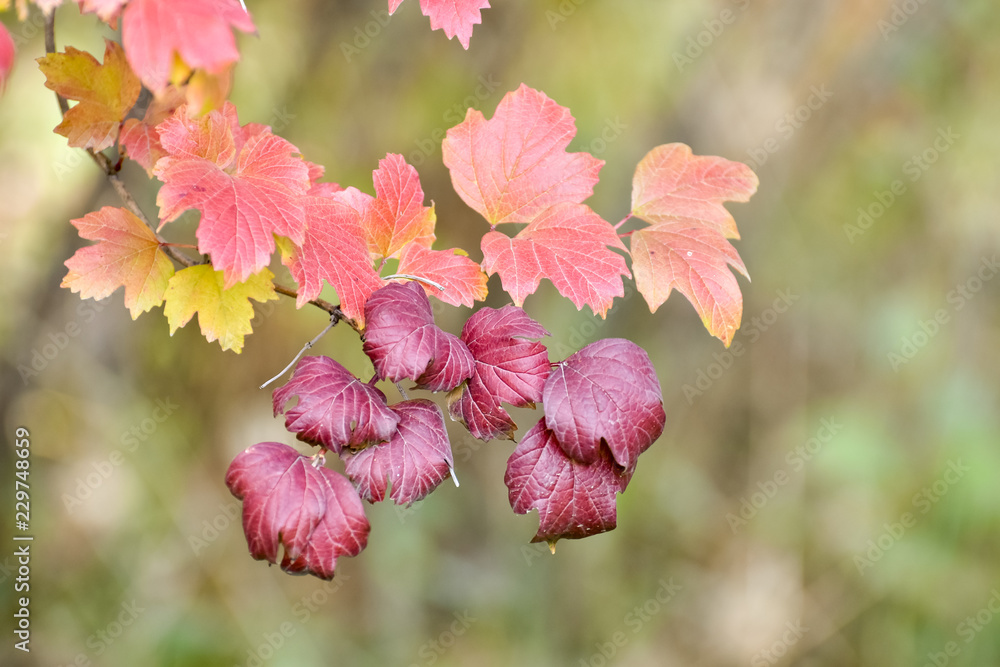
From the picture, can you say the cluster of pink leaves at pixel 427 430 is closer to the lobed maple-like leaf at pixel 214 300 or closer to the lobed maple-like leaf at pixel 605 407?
the lobed maple-like leaf at pixel 605 407

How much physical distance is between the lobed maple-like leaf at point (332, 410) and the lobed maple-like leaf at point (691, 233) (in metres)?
0.33

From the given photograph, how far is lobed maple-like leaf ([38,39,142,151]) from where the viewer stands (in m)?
0.78

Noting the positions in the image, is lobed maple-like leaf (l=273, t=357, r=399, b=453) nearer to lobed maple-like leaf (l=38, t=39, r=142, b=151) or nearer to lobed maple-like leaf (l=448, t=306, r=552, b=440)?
lobed maple-like leaf (l=448, t=306, r=552, b=440)

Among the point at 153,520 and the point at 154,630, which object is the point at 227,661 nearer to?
the point at 154,630

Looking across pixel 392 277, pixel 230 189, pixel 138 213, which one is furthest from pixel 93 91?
pixel 392 277

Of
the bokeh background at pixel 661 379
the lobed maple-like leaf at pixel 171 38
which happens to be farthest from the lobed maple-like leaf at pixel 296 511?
the bokeh background at pixel 661 379

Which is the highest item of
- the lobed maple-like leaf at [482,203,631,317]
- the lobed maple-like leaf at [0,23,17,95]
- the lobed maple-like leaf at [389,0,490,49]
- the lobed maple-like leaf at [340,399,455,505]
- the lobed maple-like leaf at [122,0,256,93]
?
the lobed maple-like leaf at [389,0,490,49]

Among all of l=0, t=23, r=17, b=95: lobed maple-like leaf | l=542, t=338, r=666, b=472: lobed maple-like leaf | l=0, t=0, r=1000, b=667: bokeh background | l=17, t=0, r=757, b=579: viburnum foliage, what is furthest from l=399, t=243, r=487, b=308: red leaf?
l=0, t=0, r=1000, b=667: bokeh background

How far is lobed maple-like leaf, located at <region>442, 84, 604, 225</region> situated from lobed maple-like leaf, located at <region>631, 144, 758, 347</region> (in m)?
0.10

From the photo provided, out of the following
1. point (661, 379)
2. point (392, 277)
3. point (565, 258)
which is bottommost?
point (661, 379)

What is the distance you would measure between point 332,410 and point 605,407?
263mm

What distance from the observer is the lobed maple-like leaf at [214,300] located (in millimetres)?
767

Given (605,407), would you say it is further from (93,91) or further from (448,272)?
(93,91)

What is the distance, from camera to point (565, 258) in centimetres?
77
